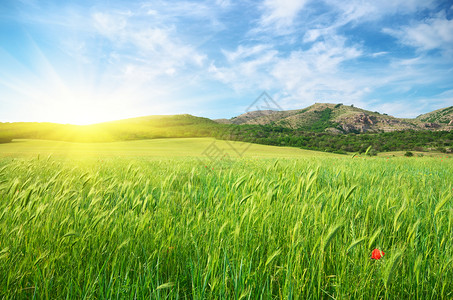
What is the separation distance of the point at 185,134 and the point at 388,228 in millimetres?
54103

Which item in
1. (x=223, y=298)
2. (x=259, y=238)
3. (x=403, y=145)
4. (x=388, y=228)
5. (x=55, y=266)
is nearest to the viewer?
(x=223, y=298)

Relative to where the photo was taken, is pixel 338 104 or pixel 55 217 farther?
pixel 338 104

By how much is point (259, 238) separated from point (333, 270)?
529mm

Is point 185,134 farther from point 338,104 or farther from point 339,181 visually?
point 338,104

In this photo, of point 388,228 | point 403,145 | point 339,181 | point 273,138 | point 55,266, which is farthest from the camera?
point 273,138

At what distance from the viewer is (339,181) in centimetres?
398

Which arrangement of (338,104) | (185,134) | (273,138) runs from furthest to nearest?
(338,104) → (185,134) → (273,138)

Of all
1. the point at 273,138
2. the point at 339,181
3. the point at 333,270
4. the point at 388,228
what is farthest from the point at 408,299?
the point at 273,138

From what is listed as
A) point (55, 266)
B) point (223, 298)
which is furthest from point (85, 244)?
point (223, 298)

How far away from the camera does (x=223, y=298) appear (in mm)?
1038

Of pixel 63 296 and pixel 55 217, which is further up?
pixel 55 217

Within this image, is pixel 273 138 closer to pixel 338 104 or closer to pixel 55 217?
pixel 55 217

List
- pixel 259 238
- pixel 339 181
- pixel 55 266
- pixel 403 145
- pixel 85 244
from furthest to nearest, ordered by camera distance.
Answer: pixel 403 145 → pixel 339 181 → pixel 259 238 → pixel 85 244 → pixel 55 266

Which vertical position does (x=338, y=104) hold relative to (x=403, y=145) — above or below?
above
